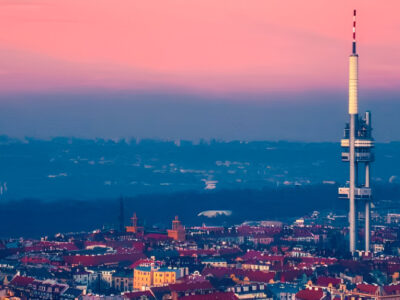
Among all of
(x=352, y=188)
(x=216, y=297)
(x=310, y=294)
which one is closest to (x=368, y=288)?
(x=310, y=294)

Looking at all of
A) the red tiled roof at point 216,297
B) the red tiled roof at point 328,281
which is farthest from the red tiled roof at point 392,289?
the red tiled roof at point 216,297

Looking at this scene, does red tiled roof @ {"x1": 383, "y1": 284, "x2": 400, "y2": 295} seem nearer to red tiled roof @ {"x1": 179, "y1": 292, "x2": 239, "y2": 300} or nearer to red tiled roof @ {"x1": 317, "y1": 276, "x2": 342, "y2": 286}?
red tiled roof @ {"x1": 317, "y1": 276, "x2": 342, "y2": 286}

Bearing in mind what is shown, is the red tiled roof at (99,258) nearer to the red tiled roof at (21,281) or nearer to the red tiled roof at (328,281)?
the red tiled roof at (21,281)

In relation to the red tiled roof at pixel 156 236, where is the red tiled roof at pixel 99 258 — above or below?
below

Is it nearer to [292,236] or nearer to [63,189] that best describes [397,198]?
[292,236]

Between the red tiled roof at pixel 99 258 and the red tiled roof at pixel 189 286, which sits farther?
the red tiled roof at pixel 99 258
